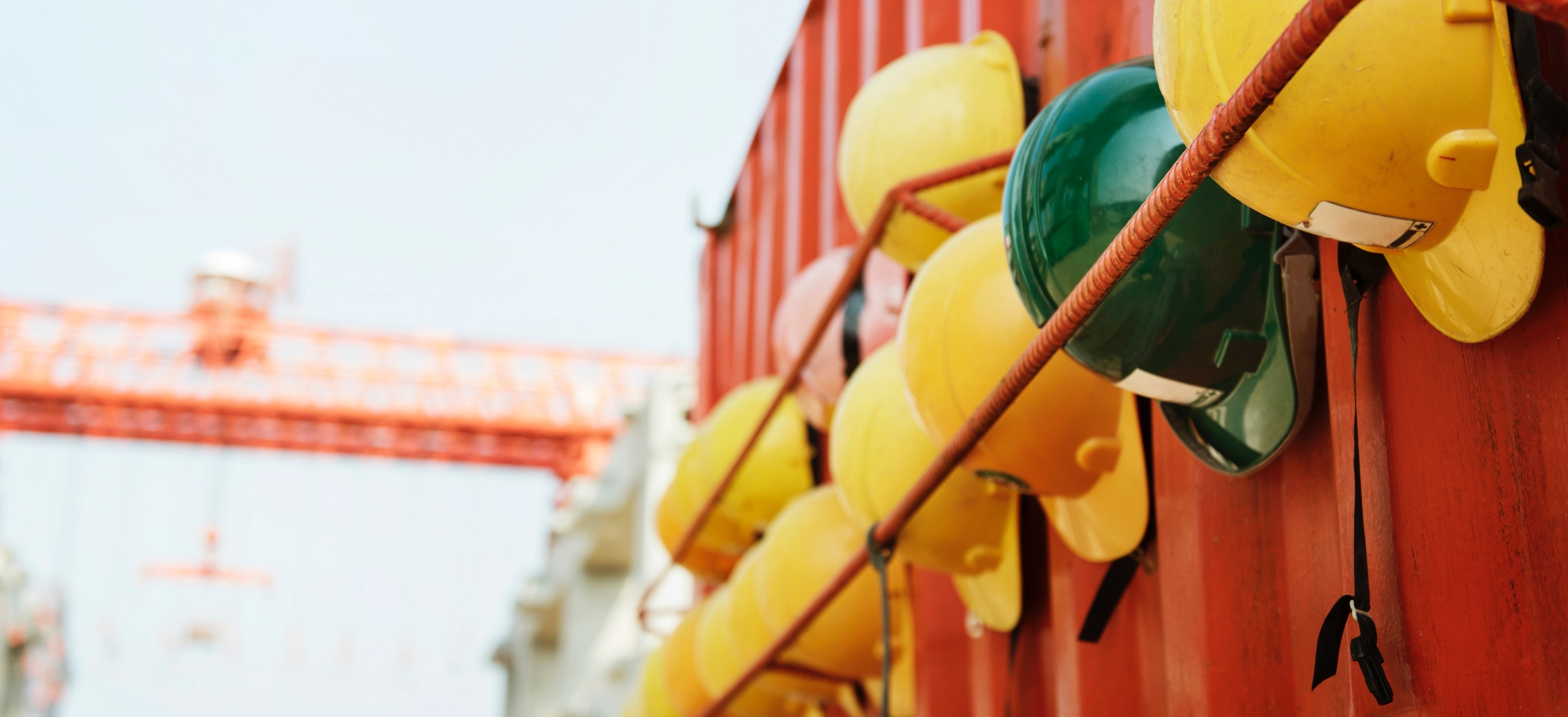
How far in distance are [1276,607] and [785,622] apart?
1.58 metres

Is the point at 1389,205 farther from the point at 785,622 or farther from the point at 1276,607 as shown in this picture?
the point at 785,622

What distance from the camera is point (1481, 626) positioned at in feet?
4.77

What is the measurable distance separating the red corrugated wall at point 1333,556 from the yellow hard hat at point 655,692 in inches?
53.2

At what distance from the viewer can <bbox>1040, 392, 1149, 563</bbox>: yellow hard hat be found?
91.8 inches

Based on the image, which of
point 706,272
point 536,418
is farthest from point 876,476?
point 536,418

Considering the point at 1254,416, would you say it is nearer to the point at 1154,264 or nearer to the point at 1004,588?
the point at 1154,264

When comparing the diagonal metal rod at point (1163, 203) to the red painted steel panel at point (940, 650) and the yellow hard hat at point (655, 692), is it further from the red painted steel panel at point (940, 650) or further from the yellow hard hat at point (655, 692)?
the yellow hard hat at point (655, 692)

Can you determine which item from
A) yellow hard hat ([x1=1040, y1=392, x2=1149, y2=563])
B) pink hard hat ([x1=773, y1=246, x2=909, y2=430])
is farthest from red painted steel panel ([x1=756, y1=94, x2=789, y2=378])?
yellow hard hat ([x1=1040, y1=392, x2=1149, y2=563])

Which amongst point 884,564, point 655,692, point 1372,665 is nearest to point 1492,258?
point 1372,665

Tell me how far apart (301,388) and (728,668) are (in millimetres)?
15758

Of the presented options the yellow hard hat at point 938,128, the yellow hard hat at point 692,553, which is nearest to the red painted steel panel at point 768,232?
the yellow hard hat at point 692,553

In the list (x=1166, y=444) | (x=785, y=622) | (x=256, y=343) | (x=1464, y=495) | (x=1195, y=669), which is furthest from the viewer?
(x=256, y=343)

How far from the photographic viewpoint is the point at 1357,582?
1.55 meters

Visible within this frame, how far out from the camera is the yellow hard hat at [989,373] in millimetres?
2230
